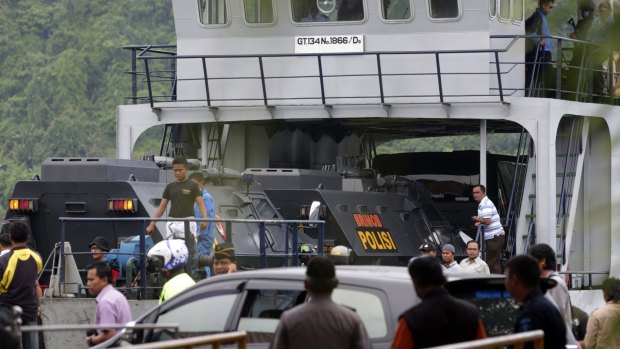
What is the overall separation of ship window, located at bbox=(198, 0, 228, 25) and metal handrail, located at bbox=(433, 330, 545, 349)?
13.7m

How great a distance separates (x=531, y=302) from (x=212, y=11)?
1363cm

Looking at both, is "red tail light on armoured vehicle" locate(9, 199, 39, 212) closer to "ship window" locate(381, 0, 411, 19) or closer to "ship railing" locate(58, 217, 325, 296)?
"ship railing" locate(58, 217, 325, 296)

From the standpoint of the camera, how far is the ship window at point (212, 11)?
1870 centimetres

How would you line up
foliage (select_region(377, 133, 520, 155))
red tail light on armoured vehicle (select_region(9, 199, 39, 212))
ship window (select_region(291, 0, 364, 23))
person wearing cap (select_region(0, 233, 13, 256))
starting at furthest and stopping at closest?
foliage (select_region(377, 133, 520, 155)) → ship window (select_region(291, 0, 364, 23)) → red tail light on armoured vehicle (select_region(9, 199, 39, 212)) → person wearing cap (select_region(0, 233, 13, 256))

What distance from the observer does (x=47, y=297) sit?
41.6 ft

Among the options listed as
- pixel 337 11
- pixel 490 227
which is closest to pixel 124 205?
pixel 490 227

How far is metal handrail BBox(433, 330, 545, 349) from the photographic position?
4.55 m

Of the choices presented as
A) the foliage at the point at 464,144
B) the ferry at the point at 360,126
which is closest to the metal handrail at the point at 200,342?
the ferry at the point at 360,126

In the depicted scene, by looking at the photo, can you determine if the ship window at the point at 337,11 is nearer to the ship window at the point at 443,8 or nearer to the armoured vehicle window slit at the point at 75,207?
the ship window at the point at 443,8

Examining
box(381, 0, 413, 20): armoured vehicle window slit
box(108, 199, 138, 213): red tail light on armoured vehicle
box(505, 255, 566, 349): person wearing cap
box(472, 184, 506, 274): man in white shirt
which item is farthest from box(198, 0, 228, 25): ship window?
box(505, 255, 566, 349): person wearing cap

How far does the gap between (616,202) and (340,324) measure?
12.7 ft

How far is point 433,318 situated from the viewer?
214 inches

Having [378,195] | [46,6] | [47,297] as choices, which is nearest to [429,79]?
[378,195]

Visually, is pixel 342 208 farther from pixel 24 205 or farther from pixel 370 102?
pixel 24 205
